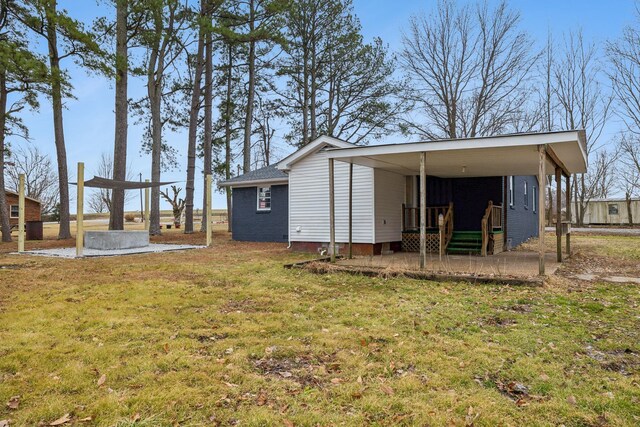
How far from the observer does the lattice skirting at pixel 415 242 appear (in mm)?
11867

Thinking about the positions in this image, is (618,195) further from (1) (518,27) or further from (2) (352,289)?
(2) (352,289)

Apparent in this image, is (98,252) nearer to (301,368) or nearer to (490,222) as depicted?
(301,368)

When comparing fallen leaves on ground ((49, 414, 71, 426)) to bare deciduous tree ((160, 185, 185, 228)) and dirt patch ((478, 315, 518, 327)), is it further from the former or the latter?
bare deciduous tree ((160, 185, 185, 228))

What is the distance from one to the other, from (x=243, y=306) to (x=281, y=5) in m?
17.8

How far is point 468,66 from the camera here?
2130cm

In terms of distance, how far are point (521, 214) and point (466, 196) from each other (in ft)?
13.8

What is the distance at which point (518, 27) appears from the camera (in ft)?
67.8

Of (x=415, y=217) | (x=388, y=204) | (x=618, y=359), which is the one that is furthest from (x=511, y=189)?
(x=618, y=359)

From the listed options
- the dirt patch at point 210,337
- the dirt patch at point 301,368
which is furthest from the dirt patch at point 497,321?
the dirt patch at point 210,337

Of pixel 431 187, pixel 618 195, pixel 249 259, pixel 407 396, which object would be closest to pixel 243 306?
pixel 407 396

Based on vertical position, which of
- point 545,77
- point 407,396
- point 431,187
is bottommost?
point 407,396

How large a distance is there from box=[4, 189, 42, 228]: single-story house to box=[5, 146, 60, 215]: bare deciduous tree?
6.38 meters

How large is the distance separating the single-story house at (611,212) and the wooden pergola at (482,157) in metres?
24.5

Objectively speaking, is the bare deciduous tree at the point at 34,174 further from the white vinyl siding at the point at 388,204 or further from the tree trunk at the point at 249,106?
the white vinyl siding at the point at 388,204
